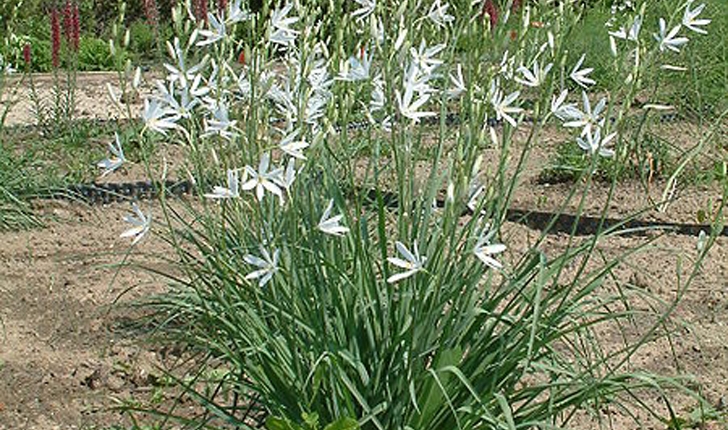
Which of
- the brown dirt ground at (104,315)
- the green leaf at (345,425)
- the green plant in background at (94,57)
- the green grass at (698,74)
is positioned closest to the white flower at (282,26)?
the brown dirt ground at (104,315)

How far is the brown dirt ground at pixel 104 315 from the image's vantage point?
3871 mm

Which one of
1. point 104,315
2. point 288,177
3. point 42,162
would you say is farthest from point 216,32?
point 42,162

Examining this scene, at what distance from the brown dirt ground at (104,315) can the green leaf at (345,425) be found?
0.77 meters

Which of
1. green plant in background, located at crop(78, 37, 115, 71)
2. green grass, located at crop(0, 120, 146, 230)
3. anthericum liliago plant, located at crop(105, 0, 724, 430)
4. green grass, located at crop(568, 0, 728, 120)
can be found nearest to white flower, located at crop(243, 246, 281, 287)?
anthericum liliago plant, located at crop(105, 0, 724, 430)

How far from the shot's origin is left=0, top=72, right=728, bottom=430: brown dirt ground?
3871mm

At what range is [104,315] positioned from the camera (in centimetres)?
462

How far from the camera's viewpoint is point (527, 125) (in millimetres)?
8383

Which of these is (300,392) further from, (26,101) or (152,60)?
(152,60)

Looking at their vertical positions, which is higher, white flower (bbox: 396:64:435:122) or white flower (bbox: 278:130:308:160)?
white flower (bbox: 396:64:435:122)

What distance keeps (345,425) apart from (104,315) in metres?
2.13

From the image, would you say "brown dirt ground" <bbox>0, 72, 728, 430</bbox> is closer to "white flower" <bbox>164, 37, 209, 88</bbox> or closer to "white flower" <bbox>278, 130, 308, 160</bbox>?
"white flower" <bbox>164, 37, 209, 88</bbox>

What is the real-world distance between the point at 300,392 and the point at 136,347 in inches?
58.6

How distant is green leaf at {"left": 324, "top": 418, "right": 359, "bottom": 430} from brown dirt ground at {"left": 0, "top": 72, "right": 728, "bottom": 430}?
77 centimetres

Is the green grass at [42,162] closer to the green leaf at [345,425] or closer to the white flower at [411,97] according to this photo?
the white flower at [411,97]
